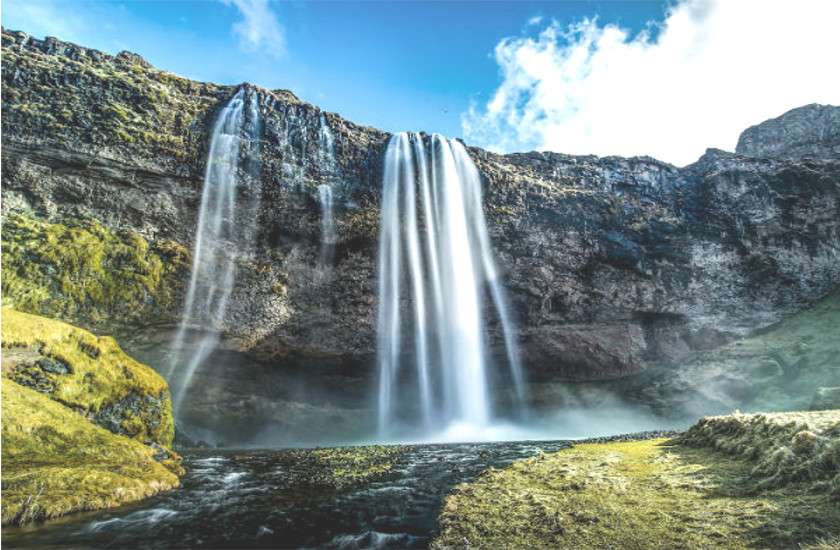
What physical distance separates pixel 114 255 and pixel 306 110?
18825 millimetres

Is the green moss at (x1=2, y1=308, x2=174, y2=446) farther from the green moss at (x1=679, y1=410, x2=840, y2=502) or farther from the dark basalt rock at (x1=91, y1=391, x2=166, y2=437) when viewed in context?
the green moss at (x1=679, y1=410, x2=840, y2=502)

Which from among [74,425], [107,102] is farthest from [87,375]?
[107,102]

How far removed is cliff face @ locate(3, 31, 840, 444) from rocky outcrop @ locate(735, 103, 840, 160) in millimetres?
1522

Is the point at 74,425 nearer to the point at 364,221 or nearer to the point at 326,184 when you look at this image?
the point at 326,184

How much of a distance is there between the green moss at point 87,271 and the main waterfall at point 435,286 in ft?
57.1

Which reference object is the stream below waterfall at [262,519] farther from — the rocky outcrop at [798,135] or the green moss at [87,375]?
the rocky outcrop at [798,135]

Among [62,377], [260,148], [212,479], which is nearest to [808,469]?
[212,479]

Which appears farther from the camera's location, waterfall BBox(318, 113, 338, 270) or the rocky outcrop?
the rocky outcrop

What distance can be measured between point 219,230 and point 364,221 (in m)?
11.7

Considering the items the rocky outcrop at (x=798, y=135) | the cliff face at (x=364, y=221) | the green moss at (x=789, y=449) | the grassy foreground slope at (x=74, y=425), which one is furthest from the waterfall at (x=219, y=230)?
the rocky outcrop at (x=798, y=135)

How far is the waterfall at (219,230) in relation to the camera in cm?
3341

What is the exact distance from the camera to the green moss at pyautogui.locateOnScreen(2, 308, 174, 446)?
603 inches

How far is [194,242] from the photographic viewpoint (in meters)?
33.8

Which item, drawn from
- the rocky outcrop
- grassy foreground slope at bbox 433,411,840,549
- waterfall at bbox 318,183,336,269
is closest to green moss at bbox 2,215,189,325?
waterfall at bbox 318,183,336,269
